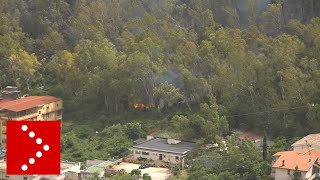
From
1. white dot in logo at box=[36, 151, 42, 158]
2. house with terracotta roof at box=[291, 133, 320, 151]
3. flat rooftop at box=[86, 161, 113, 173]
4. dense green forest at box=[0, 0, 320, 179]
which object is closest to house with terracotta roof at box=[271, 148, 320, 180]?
house with terracotta roof at box=[291, 133, 320, 151]

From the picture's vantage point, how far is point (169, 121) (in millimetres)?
26391

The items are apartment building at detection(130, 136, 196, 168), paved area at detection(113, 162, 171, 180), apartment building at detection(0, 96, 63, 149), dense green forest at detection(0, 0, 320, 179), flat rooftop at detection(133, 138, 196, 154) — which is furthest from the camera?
apartment building at detection(0, 96, 63, 149)

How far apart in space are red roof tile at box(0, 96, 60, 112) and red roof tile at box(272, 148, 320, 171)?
11575 mm

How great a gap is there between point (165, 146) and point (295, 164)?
5.91 metres

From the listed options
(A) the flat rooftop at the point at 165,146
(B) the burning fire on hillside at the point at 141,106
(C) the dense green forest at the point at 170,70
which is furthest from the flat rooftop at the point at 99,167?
(B) the burning fire on hillside at the point at 141,106

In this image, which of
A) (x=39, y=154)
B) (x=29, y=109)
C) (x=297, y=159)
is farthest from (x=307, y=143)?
(x=39, y=154)

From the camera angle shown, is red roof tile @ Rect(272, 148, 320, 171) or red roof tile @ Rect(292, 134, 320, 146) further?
red roof tile @ Rect(292, 134, 320, 146)

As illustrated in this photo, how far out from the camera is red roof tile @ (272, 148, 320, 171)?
1848 cm

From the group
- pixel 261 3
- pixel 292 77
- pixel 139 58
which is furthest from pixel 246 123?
pixel 261 3

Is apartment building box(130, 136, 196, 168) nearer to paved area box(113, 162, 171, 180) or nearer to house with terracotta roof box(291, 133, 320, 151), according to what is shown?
paved area box(113, 162, 171, 180)

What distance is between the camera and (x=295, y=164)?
60.7ft

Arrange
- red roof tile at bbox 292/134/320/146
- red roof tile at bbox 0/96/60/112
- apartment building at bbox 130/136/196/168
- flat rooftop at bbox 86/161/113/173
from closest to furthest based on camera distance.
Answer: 1. red roof tile at bbox 292/134/320/146
2. flat rooftop at bbox 86/161/113/173
3. apartment building at bbox 130/136/196/168
4. red roof tile at bbox 0/96/60/112

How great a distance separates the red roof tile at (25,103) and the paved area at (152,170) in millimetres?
5959

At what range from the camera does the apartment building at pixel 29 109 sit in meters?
25.6
